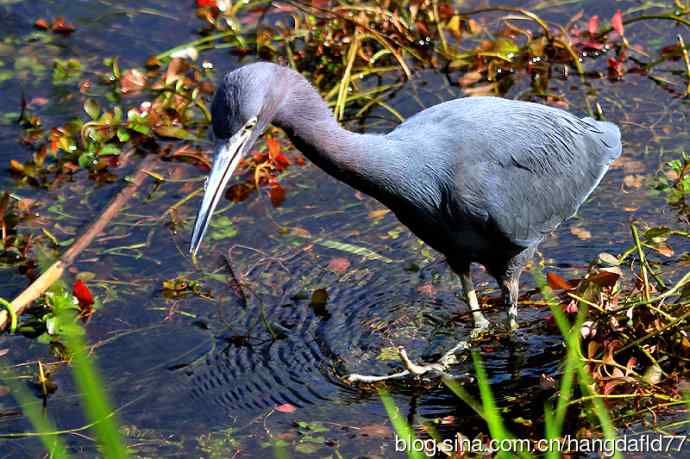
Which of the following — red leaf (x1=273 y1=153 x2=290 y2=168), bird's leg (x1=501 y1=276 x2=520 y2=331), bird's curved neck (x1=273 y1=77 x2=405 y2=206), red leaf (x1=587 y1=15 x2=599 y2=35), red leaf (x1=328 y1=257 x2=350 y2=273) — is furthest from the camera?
red leaf (x1=587 y1=15 x2=599 y2=35)

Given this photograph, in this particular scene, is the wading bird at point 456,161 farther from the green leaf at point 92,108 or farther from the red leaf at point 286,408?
the green leaf at point 92,108

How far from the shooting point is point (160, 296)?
531 cm

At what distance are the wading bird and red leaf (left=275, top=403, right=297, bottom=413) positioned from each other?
0.80 meters

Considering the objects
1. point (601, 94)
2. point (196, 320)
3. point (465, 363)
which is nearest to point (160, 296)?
point (196, 320)

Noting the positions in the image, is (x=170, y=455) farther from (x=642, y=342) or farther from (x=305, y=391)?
(x=642, y=342)

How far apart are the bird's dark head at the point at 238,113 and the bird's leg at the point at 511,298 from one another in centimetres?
147

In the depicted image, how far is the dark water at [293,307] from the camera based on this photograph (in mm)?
4453

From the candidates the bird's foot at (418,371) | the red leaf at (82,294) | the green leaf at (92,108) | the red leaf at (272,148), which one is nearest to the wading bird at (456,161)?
the bird's foot at (418,371)

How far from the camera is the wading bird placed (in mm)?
4078

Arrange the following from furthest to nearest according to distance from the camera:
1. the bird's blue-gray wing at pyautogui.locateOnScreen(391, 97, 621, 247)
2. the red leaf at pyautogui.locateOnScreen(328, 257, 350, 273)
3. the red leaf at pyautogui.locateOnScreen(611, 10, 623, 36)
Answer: the red leaf at pyautogui.locateOnScreen(611, 10, 623, 36)
the red leaf at pyautogui.locateOnScreen(328, 257, 350, 273)
the bird's blue-gray wing at pyautogui.locateOnScreen(391, 97, 621, 247)

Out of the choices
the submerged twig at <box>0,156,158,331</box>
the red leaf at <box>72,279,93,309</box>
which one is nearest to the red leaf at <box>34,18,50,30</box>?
the submerged twig at <box>0,156,158,331</box>

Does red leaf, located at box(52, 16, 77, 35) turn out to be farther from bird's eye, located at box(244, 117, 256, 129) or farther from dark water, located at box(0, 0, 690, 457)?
bird's eye, located at box(244, 117, 256, 129)

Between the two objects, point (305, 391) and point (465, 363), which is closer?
point (305, 391)

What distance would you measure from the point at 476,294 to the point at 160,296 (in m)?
1.54
